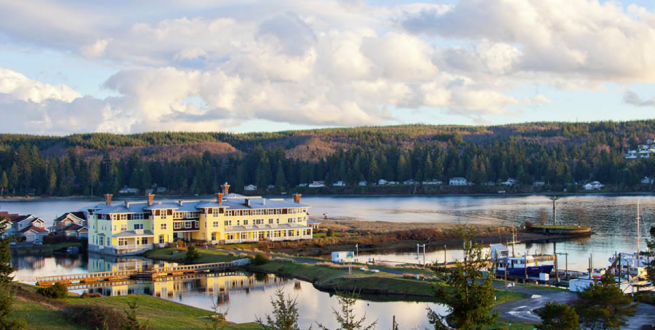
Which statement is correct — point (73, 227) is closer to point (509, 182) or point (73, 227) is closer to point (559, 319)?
point (559, 319)

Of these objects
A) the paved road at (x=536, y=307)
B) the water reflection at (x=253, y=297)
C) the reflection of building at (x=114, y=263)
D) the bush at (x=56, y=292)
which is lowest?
the water reflection at (x=253, y=297)

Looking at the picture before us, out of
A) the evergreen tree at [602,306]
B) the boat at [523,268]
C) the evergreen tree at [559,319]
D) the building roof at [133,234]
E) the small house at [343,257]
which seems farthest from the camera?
the building roof at [133,234]

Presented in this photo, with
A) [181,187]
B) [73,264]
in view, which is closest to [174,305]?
[73,264]

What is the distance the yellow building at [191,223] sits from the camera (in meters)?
69.2

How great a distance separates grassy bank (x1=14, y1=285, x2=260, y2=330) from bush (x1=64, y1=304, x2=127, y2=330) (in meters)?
0.29

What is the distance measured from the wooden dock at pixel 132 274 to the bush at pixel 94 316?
1888cm

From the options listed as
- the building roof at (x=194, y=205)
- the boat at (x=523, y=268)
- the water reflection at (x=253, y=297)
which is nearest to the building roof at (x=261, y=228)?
the building roof at (x=194, y=205)

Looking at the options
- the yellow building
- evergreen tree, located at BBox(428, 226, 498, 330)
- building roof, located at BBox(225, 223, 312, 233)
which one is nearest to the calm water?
building roof, located at BBox(225, 223, 312, 233)

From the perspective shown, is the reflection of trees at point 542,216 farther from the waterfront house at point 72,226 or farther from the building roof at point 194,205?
the waterfront house at point 72,226

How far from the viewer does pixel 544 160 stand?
18775 centimetres

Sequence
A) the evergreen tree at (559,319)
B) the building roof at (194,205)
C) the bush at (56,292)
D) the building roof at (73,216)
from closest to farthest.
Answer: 1. the evergreen tree at (559,319)
2. the bush at (56,292)
3. the building roof at (194,205)
4. the building roof at (73,216)

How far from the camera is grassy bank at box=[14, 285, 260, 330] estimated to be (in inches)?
1155

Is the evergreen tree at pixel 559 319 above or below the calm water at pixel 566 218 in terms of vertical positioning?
above

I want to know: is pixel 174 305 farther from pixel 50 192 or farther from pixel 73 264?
pixel 50 192
